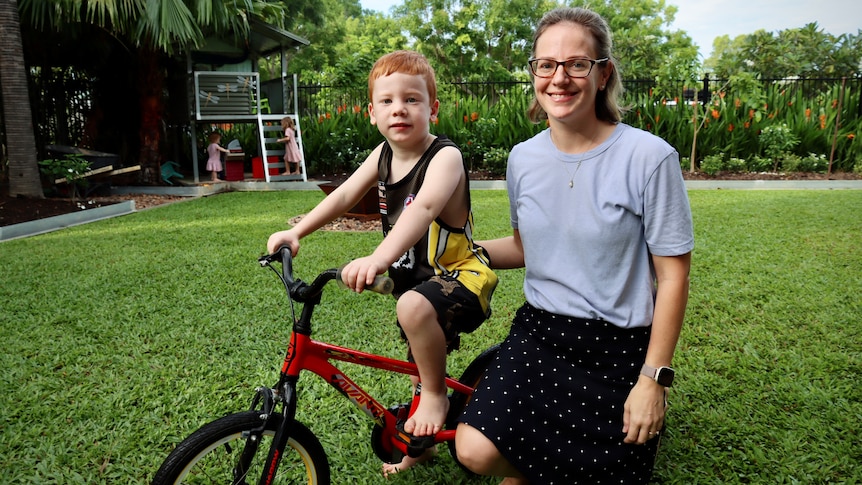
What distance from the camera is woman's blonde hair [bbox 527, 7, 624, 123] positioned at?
1775 millimetres

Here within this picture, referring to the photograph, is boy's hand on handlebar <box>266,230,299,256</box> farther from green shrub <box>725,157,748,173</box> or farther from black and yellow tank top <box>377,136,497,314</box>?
green shrub <box>725,157,748,173</box>

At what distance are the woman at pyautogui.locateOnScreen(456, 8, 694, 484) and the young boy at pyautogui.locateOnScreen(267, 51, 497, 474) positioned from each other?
0.23 meters

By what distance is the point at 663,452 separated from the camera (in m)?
2.57

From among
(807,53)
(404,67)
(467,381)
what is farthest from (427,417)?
(807,53)

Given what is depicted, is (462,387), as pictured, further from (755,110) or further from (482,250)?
(755,110)

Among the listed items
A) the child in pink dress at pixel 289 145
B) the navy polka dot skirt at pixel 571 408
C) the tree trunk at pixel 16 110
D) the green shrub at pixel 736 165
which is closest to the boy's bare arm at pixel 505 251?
the navy polka dot skirt at pixel 571 408

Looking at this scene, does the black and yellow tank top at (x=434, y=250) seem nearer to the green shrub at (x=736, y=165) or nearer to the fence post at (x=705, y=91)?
the green shrub at (x=736, y=165)

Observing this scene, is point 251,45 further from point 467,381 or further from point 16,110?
point 467,381

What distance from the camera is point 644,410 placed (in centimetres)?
170

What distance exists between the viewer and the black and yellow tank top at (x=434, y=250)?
206cm

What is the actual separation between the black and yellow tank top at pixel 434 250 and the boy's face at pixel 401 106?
0.10 metres

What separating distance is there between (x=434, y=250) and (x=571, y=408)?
2.09 ft

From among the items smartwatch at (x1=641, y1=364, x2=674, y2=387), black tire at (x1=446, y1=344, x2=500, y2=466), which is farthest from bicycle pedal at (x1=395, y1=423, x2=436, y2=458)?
smartwatch at (x1=641, y1=364, x2=674, y2=387)

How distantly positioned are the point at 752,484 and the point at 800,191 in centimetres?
939
